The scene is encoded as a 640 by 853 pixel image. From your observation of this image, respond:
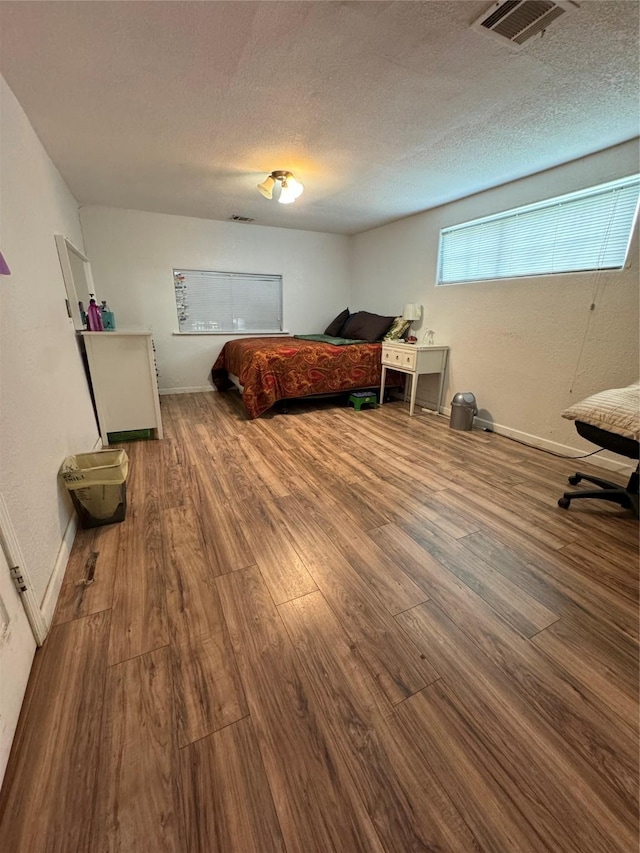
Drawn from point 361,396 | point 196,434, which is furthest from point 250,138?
point 361,396

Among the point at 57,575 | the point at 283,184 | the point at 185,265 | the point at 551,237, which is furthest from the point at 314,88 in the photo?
the point at 185,265

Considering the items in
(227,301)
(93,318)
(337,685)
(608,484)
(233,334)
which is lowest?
(337,685)

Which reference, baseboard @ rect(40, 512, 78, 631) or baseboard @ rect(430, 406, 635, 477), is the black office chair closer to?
baseboard @ rect(430, 406, 635, 477)

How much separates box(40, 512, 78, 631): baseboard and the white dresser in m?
1.21

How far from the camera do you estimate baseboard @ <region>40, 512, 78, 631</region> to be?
1.20 m

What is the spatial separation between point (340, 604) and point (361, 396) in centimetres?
284

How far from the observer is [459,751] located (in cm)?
88

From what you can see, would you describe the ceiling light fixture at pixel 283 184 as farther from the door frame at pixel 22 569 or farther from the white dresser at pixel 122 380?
the door frame at pixel 22 569

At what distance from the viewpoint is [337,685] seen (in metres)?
1.03

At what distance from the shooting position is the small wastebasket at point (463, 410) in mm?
3213

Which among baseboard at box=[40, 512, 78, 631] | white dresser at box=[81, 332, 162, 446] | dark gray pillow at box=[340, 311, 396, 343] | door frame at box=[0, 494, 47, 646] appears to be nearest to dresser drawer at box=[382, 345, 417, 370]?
dark gray pillow at box=[340, 311, 396, 343]

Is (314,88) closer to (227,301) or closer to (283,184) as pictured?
(283,184)

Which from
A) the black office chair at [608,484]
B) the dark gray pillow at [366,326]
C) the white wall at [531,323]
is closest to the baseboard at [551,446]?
the white wall at [531,323]

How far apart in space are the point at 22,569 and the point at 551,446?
3.38 metres
